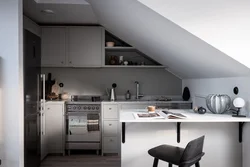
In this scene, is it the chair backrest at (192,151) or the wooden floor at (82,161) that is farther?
the wooden floor at (82,161)

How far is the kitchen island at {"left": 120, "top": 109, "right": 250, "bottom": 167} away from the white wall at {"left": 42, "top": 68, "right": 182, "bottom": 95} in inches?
83.5

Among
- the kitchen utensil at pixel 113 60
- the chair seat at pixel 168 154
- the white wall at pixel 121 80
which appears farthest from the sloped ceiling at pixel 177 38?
the white wall at pixel 121 80

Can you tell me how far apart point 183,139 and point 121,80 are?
7.49 feet

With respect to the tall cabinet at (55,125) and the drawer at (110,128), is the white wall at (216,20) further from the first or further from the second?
the tall cabinet at (55,125)

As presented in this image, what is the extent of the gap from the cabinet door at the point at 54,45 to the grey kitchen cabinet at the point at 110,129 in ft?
4.00

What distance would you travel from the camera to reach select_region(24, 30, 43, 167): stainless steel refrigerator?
2.56 meters

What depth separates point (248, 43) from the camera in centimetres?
192

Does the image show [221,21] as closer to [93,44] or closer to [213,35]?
[213,35]

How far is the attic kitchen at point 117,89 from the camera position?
222 cm

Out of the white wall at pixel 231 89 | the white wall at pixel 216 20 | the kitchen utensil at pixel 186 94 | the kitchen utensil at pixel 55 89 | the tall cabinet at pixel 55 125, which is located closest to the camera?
the white wall at pixel 216 20

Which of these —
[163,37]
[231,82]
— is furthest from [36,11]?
[231,82]

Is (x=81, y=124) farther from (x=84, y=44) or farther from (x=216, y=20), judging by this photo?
(x=216, y=20)

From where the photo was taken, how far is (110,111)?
3.71m

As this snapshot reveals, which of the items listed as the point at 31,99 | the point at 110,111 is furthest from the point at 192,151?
the point at 110,111
